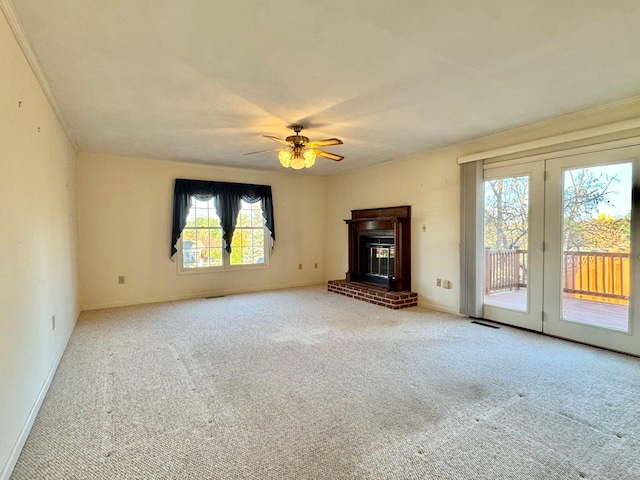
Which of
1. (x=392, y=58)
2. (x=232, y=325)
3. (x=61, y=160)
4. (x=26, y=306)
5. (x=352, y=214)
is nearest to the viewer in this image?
(x=26, y=306)

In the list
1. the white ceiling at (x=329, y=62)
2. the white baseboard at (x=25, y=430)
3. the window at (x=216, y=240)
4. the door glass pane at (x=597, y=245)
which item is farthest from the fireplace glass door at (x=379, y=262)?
the white baseboard at (x=25, y=430)

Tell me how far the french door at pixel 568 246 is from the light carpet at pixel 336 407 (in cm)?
31

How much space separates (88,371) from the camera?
297 centimetres

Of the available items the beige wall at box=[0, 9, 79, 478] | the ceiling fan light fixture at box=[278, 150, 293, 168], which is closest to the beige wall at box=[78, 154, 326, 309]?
the beige wall at box=[0, 9, 79, 478]

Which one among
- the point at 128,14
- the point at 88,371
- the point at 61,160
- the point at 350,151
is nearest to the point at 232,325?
the point at 88,371

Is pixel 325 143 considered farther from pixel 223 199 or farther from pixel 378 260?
pixel 223 199

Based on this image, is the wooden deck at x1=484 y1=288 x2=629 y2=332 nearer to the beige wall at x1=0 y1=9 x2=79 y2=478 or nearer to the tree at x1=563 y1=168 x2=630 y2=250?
the tree at x1=563 y1=168 x2=630 y2=250

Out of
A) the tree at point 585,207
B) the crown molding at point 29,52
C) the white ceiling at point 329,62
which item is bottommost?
the tree at point 585,207

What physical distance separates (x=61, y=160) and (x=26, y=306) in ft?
7.34

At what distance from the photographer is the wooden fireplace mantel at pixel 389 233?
566cm

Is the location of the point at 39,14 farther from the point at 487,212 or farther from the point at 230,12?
the point at 487,212

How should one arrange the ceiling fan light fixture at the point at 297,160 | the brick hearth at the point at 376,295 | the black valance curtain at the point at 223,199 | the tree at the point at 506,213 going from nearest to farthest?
1. the ceiling fan light fixture at the point at 297,160
2. the tree at the point at 506,213
3. the brick hearth at the point at 376,295
4. the black valance curtain at the point at 223,199

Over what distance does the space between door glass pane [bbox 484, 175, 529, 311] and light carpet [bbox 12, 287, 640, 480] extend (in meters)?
0.60

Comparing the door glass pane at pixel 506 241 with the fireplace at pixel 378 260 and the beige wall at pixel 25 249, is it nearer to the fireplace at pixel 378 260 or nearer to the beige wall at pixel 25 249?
the fireplace at pixel 378 260
